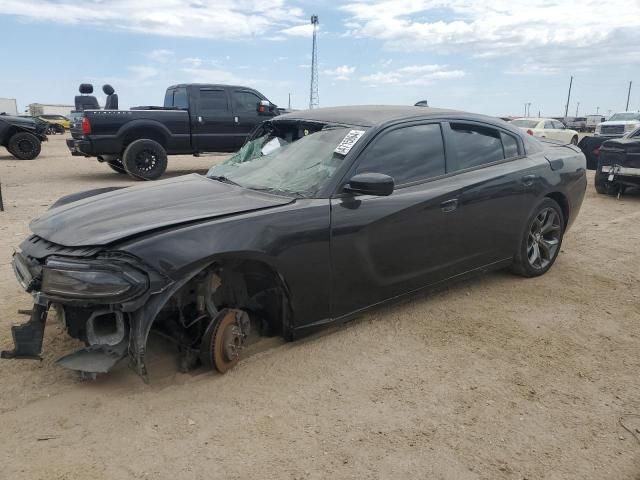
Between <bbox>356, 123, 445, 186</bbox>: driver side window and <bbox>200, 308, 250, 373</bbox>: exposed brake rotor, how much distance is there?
4.11ft

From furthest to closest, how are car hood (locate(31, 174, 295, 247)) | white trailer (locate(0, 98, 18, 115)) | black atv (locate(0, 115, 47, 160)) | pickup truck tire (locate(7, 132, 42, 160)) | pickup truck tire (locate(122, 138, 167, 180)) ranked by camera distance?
white trailer (locate(0, 98, 18, 115)), pickup truck tire (locate(7, 132, 42, 160)), black atv (locate(0, 115, 47, 160)), pickup truck tire (locate(122, 138, 167, 180)), car hood (locate(31, 174, 295, 247))

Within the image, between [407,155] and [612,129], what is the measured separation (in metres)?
19.6

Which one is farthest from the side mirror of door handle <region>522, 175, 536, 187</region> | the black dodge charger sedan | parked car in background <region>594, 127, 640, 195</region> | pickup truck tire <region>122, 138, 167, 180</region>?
pickup truck tire <region>122, 138, 167, 180</region>

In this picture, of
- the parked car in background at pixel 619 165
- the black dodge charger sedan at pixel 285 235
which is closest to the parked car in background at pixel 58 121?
the parked car in background at pixel 619 165

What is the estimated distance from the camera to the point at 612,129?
65.6 feet

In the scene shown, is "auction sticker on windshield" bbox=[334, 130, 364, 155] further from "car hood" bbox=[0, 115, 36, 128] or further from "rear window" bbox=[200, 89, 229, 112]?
"car hood" bbox=[0, 115, 36, 128]

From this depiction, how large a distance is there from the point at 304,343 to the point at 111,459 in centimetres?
144

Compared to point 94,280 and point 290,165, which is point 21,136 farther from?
point 94,280

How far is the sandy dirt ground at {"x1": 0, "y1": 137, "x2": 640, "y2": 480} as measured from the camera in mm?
2344

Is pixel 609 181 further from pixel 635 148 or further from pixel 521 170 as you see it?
pixel 521 170

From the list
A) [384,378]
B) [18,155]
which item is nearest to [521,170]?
[384,378]

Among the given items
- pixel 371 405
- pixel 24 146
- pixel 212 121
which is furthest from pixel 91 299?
pixel 24 146

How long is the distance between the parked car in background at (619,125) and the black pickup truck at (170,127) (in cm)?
1268

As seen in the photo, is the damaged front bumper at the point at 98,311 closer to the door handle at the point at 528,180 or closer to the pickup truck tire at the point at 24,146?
the door handle at the point at 528,180
